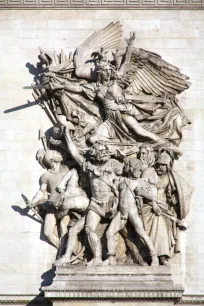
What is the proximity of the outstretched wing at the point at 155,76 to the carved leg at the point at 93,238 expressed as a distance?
92.8 inches

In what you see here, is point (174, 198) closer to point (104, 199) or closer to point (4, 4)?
point (104, 199)

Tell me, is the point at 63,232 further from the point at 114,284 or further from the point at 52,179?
the point at 114,284

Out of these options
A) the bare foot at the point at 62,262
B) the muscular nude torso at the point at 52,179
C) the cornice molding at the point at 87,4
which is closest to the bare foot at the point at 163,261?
the bare foot at the point at 62,262

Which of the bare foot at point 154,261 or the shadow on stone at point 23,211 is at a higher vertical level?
the shadow on stone at point 23,211

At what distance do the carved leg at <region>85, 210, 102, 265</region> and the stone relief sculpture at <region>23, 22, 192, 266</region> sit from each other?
2 centimetres

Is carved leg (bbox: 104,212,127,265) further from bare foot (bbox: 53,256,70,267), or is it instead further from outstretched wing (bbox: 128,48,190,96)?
outstretched wing (bbox: 128,48,190,96)

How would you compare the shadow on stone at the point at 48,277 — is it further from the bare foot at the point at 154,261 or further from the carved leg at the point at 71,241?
the bare foot at the point at 154,261

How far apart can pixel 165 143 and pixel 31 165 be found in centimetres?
223

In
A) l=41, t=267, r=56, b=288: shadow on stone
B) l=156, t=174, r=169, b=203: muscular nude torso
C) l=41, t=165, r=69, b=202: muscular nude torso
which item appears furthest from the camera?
l=41, t=165, r=69, b=202: muscular nude torso

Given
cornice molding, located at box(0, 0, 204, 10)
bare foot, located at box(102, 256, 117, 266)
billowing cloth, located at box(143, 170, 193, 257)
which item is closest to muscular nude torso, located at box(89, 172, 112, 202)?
billowing cloth, located at box(143, 170, 193, 257)

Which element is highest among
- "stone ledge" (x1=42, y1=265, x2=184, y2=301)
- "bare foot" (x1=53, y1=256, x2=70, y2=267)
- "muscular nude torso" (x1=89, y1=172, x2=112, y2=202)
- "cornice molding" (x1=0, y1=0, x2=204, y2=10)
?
"cornice molding" (x1=0, y1=0, x2=204, y2=10)

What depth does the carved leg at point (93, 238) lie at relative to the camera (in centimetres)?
1612

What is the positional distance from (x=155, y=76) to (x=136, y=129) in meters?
1.02

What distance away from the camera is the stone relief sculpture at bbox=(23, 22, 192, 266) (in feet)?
53.5
